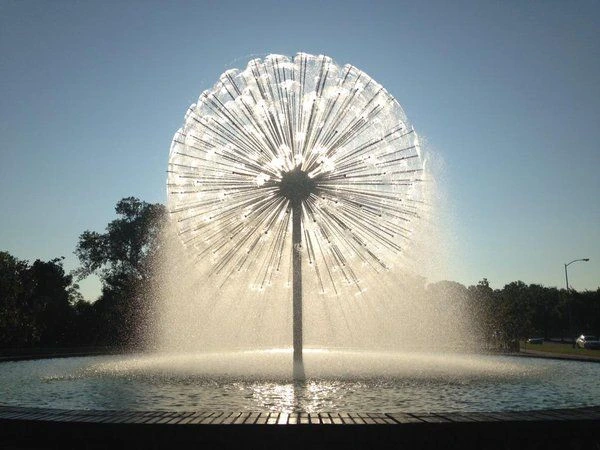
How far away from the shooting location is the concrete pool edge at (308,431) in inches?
286

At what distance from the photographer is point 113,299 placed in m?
52.4

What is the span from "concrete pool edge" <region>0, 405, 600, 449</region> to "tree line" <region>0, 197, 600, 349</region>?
24654 mm

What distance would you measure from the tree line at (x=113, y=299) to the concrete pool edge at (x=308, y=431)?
24654mm

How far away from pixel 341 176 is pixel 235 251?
490 centimetres

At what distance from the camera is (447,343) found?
39.9 m

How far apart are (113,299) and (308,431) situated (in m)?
48.7

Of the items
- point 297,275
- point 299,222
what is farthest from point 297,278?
point 299,222

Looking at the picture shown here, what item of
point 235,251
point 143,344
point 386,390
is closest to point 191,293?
point 143,344

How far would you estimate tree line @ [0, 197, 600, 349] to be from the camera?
40.9 metres

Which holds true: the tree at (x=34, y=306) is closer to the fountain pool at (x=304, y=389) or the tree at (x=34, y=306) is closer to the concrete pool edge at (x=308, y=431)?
the fountain pool at (x=304, y=389)

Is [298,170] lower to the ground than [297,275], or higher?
higher

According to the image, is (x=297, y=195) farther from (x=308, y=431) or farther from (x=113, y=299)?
(x=113, y=299)

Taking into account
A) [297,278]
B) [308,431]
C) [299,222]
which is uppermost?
[299,222]

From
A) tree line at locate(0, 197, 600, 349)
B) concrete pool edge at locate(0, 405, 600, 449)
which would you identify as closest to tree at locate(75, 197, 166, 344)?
tree line at locate(0, 197, 600, 349)
